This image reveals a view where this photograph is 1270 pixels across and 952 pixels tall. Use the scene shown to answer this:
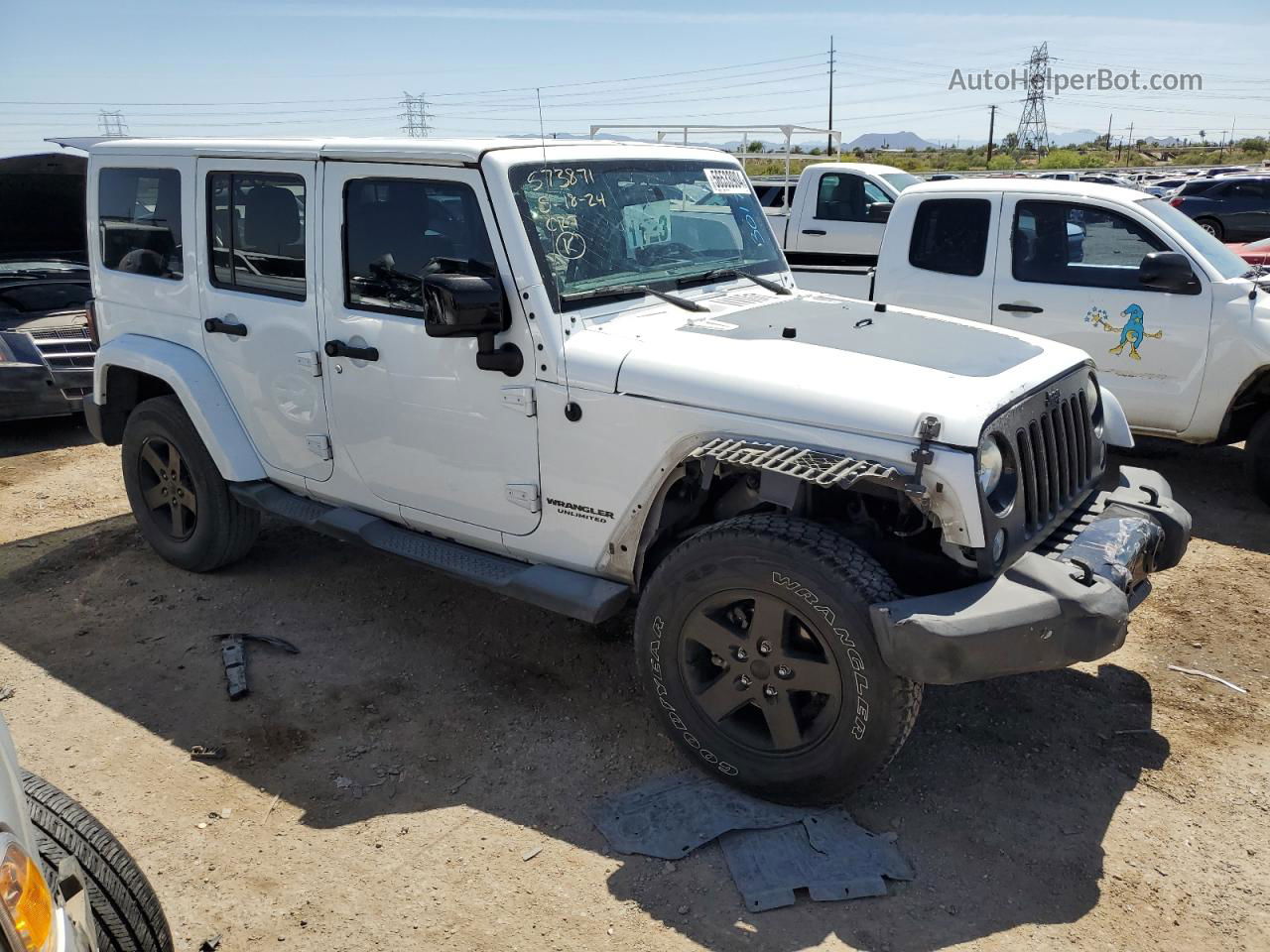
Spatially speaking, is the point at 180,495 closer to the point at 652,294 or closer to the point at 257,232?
the point at 257,232

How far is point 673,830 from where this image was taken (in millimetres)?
3240

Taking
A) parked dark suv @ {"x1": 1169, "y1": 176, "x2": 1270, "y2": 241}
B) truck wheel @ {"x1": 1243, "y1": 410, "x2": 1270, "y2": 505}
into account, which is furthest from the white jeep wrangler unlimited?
parked dark suv @ {"x1": 1169, "y1": 176, "x2": 1270, "y2": 241}

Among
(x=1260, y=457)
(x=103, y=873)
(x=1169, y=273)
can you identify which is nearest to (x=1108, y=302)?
(x=1169, y=273)

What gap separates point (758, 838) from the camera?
319cm

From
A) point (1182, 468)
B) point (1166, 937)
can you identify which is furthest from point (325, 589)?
point (1182, 468)

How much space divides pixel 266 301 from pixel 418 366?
102 centimetres

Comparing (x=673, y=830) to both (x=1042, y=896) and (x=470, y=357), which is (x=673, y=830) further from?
(x=470, y=357)

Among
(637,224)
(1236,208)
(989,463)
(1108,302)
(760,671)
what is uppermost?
(1236,208)

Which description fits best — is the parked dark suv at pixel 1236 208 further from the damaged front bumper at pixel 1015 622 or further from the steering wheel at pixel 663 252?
the damaged front bumper at pixel 1015 622

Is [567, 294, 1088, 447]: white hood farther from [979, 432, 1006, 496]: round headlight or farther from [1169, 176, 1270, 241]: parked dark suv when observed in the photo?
[1169, 176, 1270, 241]: parked dark suv

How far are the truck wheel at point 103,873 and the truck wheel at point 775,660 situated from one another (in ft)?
5.31

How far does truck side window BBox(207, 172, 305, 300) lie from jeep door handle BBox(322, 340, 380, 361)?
1.07 feet

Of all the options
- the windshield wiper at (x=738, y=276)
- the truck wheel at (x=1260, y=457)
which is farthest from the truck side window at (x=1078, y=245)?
the windshield wiper at (x=738, y=276)

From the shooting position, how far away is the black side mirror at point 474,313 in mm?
3375
